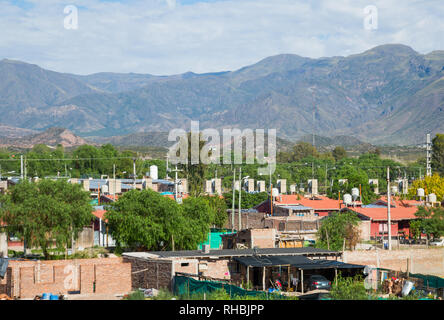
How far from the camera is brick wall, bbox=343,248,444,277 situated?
109ft

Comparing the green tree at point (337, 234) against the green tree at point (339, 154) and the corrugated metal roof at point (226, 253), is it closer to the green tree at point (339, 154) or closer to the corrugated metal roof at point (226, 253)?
the corrugated metal roof at point (226, 253)

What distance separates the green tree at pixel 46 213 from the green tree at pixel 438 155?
93.7 meters

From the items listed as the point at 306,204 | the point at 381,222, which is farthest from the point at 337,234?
the point at 306,204

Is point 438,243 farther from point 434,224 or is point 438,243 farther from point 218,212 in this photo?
point 218,212

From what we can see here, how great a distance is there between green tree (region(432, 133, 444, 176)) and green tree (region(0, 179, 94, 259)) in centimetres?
9369

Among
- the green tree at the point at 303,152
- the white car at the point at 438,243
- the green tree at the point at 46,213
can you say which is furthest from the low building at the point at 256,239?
the green tree at the point at 303,152

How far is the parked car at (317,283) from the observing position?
2702 cm

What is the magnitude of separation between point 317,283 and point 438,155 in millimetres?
99261

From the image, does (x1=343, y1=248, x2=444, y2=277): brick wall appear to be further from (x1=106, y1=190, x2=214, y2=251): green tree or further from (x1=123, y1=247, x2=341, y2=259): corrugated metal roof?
(x1=106, y1=190, x2=214, y2=251): green tree

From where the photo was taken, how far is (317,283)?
89.1 ft

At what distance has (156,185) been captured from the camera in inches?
2948
